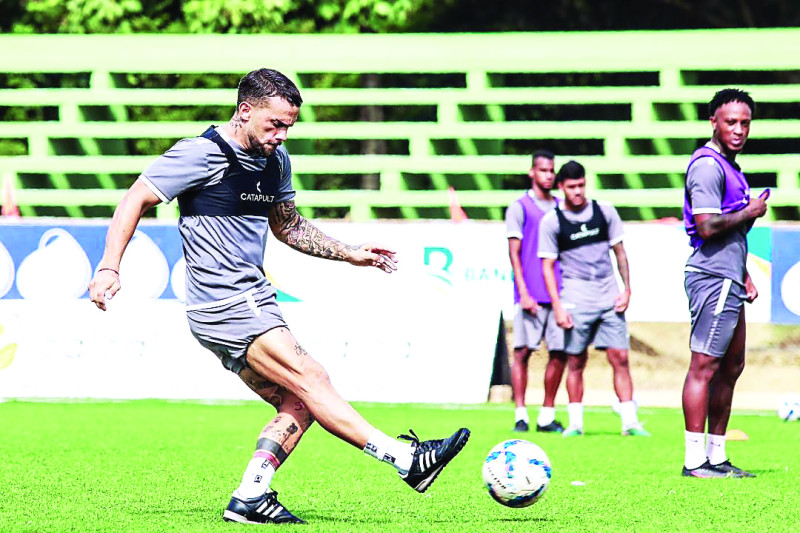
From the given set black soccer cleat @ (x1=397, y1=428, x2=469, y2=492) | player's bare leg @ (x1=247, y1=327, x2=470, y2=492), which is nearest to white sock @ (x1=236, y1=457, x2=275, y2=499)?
player's bare leg @ (x1=247, y1=327, x2=470, y2=492)

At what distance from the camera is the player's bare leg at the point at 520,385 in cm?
1105

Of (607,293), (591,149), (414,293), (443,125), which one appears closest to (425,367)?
(414,293)

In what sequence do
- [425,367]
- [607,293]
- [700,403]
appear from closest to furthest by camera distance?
[700,403], [607,293], [425,367]

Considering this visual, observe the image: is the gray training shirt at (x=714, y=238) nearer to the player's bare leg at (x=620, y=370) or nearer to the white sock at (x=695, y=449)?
the white sock at (x=695, y=449)

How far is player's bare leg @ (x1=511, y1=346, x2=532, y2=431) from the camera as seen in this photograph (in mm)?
11047

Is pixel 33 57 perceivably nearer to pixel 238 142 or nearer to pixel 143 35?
pixel 143 35

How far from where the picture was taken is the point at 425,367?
1305cm

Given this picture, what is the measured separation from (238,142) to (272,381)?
3.42ft

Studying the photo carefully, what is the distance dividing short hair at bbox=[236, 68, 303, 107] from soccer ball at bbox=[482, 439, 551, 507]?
1.82 metres

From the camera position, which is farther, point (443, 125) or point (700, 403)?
point (443, 125)

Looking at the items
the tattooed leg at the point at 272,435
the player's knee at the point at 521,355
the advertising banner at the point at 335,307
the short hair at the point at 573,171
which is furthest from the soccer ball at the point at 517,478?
the advertising banner at the point at 335,307

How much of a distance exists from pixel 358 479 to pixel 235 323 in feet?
6.99

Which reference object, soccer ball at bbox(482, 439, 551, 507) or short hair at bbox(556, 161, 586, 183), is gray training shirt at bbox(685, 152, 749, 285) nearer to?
soccer ball at bbox(482, 439, 551, 507)

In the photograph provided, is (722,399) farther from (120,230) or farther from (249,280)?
(120,230)
